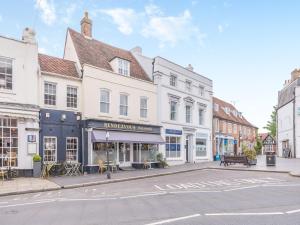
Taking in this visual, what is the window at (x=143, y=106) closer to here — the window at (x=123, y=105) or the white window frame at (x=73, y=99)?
the window at (x=123, y=105)

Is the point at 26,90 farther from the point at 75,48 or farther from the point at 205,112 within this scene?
the point at 205,112

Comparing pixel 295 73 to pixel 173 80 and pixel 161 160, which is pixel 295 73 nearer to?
pixel 173 80

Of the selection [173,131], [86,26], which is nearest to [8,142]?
[86,26]

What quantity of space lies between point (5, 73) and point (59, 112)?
14.4 ft

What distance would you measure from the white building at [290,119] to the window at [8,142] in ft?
122

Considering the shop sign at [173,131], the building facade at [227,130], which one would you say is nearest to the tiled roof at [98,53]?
the shop sign at [173,131]

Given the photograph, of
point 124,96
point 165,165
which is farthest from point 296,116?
point 124,96

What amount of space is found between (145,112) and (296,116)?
2555cm

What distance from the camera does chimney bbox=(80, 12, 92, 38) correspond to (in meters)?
30.4

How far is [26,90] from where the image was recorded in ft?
68.9

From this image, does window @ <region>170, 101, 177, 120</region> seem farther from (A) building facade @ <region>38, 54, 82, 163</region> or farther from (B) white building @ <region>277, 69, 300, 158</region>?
(B) white building @ <region>277, 69, 300, 158</region>

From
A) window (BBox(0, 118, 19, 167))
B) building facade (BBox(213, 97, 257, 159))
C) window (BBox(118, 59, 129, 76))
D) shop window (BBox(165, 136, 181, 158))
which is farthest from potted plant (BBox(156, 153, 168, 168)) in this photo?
building facade (BBox(213, 97, 257, 159))

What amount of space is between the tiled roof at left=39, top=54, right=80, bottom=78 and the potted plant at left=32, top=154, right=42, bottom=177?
6.18 m

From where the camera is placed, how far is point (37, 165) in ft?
67.5
